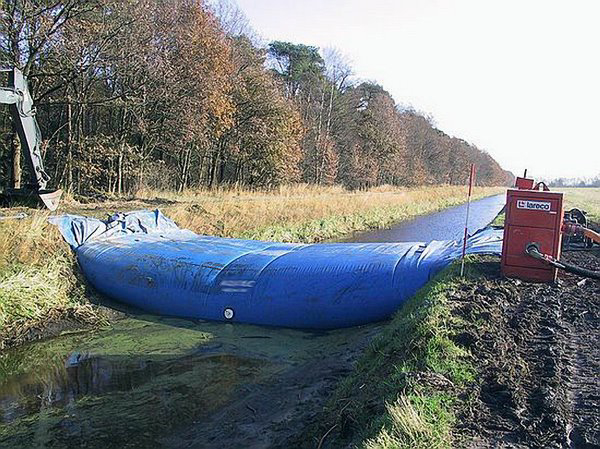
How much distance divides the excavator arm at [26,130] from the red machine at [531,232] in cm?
959

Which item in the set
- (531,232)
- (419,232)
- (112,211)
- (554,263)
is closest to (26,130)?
(112,211)

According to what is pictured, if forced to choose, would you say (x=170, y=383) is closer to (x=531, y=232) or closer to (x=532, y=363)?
(x=532, y=363)

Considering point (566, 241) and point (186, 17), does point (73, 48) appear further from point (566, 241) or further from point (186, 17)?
point (566, 241)

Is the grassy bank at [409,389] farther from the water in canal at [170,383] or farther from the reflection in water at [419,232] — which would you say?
the reflection in water at [419,232]

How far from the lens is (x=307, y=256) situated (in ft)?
30.3

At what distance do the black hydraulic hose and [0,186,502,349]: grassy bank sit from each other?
6.76 meters

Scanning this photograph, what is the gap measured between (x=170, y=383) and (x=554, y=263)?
16.5ft

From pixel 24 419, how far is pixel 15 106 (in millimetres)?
7952

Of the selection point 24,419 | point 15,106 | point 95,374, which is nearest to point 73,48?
point 15,106

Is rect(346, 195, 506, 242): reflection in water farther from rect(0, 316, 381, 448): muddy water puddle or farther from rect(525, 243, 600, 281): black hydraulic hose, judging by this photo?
rect(0, 316, 381, 448): muddy water puddle

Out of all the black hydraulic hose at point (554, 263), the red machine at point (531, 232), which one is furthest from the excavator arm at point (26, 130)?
the black hydraulic hose at point (554, 263)

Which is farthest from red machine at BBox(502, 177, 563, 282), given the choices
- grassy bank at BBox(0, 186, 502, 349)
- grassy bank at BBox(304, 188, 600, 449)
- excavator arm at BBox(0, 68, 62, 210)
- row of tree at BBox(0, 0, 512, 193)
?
row of tree at BBox(0, 0, 512, 193)

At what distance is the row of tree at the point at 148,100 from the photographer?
16.3 m

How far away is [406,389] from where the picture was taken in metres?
4.03
